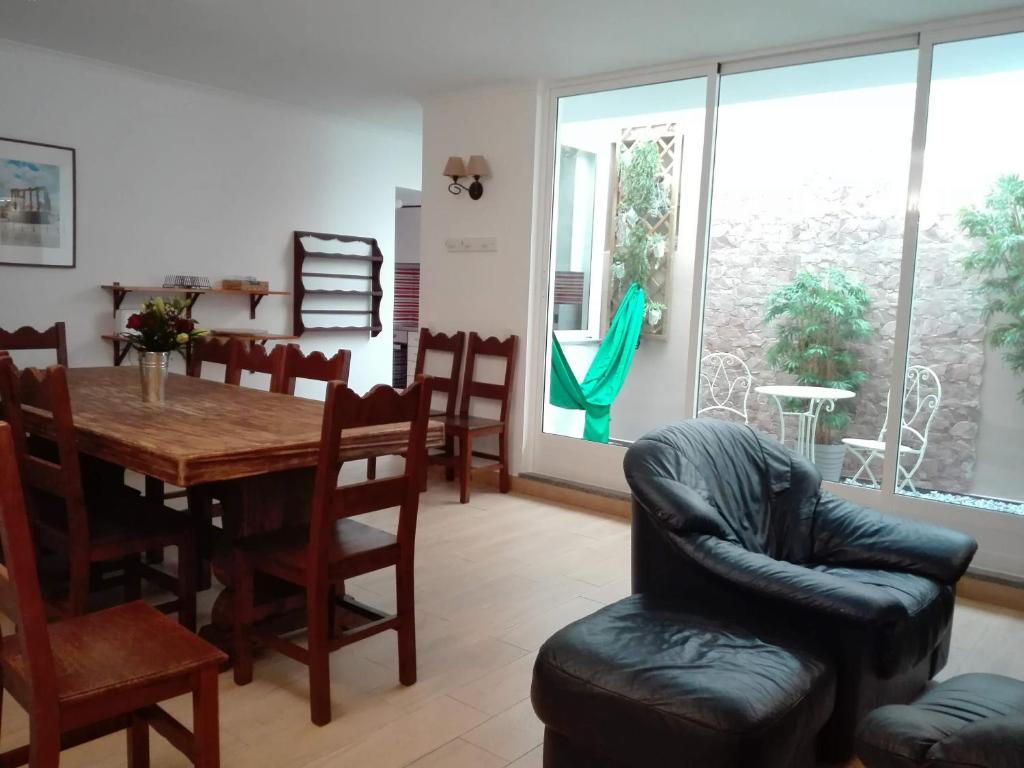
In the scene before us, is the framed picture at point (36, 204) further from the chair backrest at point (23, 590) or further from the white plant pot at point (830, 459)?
the white plant pot at point (830, 459)

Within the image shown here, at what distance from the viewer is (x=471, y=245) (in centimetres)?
525

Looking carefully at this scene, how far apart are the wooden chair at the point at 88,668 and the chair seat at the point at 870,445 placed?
3325mm

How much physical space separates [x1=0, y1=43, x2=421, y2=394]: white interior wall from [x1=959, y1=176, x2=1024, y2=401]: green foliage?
426 cm

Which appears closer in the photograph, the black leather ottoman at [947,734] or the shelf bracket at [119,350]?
the black leather ottoman at [947,734]

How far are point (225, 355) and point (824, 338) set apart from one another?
117 inches

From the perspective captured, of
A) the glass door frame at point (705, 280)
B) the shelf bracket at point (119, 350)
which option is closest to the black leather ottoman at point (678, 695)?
the glass door frame at point (705, 280)

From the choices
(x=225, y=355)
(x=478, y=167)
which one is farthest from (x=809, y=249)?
(x=225, y=355)

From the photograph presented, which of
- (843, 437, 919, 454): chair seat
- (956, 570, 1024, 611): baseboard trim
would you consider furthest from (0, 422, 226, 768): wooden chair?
(843, 437, 919, 454): chair seat

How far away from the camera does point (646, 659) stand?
1.93 metres

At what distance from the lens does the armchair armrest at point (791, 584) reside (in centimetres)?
210

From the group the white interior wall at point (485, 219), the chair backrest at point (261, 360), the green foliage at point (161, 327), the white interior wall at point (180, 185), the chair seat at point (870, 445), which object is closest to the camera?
the green foliage at point (161, 327)

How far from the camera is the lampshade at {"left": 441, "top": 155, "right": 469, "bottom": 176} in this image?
16.6 ft

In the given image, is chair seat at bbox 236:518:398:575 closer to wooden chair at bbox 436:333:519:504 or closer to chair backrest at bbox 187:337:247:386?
chair backrest at bbox 187:337:247:386

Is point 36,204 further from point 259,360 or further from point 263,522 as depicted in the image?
point 263,522
